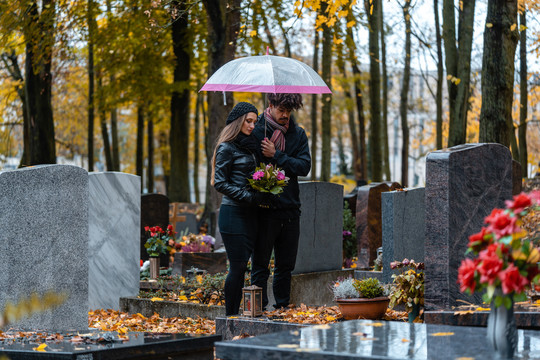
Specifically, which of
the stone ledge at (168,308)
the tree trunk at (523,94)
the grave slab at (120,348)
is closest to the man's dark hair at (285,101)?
the stone ledge at (168,308)

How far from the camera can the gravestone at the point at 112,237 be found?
32.1 ft

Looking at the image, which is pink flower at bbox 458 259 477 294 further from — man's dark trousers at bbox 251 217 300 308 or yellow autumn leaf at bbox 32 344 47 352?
man's dark trousers at bbox 251 217 300 308

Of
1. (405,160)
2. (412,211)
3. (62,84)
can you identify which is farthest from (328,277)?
(62,84)

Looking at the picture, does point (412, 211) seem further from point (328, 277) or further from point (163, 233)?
point (163, 233)

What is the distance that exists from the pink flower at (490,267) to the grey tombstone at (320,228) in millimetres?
6703

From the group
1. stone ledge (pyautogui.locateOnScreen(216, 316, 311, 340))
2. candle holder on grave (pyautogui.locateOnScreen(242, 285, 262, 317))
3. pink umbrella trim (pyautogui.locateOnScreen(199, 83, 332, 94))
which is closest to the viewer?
stone ledge (pyautogui.locateOnScreen(216, 316, 311, 340))

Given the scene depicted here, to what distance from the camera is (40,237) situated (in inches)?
258

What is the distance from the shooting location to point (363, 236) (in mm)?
12945

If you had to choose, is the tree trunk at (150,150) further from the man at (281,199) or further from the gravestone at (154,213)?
the man at (281,199)

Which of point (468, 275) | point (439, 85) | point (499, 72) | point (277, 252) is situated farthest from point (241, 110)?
point (439, 85)

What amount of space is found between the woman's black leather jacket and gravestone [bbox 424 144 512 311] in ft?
5.18

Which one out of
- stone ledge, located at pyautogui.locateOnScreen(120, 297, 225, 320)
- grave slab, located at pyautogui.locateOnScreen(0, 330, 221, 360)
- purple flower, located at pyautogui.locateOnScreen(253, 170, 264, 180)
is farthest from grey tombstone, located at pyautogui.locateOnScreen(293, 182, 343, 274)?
grave slab, located at pyautogui.locateOnScreen(0, 330, 221, 360)

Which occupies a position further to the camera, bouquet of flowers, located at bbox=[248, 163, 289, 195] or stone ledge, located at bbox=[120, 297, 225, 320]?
stone ledge, located at bbox=[120, 297, 225, 320]

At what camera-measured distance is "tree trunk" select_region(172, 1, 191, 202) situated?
22750 millimetres
